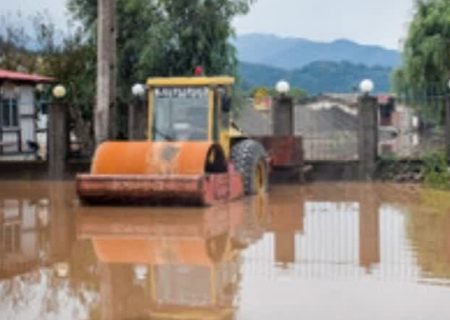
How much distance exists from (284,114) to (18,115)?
8824 millimetres

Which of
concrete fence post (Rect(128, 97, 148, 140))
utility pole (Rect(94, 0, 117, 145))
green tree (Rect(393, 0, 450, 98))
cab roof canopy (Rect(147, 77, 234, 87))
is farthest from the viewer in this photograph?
green tree (Rect(393, 0, 450, 98))

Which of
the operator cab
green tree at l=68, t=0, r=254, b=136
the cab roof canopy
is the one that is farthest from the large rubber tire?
green tree at l=68, t=0, r=254, b=136

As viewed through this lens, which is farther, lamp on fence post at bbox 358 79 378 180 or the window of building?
the window of building

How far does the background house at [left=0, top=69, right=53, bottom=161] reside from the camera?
2491 centimetres

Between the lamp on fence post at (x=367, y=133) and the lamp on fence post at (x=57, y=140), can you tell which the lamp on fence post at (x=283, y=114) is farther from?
the lamp on fence post at (x=57, y=140)

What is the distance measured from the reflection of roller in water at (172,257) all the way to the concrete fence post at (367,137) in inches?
228

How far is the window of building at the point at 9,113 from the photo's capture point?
25.4 metres

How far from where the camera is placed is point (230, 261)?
955 cm

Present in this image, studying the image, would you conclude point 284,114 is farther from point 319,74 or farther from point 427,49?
point 319,74

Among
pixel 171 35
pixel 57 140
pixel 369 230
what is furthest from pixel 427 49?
pixel 369 230

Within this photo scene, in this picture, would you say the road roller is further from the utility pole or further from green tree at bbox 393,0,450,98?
green tree at bbox 393,0,450,98

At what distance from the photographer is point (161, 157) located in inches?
581

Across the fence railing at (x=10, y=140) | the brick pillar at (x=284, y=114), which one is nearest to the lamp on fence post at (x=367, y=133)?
the brick pillar at (x=284, y=114)

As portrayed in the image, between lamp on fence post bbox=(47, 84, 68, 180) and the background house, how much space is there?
3.01 m
